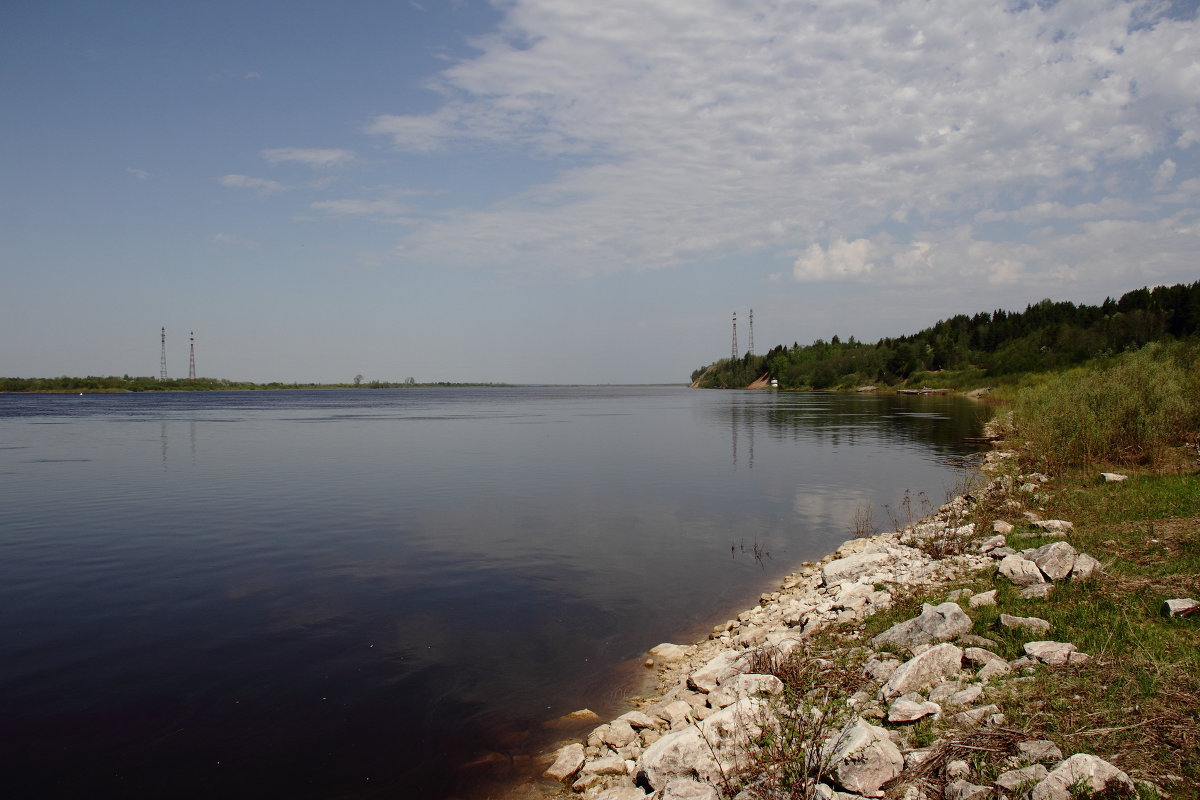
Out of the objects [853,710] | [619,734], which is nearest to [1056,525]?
[853,710]

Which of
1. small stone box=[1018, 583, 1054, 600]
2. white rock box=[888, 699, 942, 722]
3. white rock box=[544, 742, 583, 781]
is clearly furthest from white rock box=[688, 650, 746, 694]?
small stone box=[1018, 583, 1054, 600]

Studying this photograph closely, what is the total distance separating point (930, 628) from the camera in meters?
8.52

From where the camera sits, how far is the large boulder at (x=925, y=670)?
7.25 metres

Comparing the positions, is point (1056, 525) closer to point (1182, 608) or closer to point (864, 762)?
point (1182, 608)

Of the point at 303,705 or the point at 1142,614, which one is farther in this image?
the point at 303,705

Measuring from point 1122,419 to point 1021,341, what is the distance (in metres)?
111

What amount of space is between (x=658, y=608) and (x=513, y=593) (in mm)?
2952

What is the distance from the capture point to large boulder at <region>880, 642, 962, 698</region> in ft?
23.8

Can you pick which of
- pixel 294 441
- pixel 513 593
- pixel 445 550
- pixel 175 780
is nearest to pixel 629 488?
pixel 445 550

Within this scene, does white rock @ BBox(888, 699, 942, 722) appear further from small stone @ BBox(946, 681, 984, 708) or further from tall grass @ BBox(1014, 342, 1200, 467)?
tall grass @ BBox(1014, 342, 1200, 467)

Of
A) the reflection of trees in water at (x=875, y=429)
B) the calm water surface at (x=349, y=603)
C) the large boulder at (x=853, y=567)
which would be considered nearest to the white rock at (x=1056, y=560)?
the large boulder at (x=853, y=567)

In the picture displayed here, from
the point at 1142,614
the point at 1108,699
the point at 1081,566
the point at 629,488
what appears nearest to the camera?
the point at 1108,699

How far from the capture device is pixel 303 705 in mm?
9320

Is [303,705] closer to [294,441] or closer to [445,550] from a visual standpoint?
[445,550]
